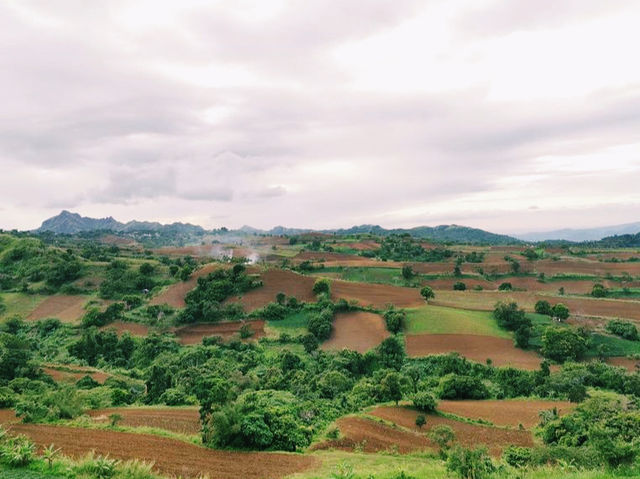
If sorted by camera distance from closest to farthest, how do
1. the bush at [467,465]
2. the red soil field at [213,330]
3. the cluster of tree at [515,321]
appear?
the bush at [467,465] → the cluster of tree at [515,321] → the red soil field at [213,330]

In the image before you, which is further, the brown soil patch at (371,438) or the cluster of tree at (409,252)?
the cluster of tree at (409,252)

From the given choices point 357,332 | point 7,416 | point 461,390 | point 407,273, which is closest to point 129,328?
point 357,332

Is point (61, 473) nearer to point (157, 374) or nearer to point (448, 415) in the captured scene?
point (157, 374)

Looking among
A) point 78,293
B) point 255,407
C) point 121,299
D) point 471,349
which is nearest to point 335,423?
point 255,407

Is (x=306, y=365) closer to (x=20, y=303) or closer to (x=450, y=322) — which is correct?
(x=450, y=322)

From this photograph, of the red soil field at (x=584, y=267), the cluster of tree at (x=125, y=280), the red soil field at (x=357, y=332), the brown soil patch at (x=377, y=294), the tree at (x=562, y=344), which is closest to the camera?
the tree at (x=562, y=344)

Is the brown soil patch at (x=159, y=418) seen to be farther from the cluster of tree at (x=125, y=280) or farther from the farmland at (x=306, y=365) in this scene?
the cluster of tree at (x=125, y=280)

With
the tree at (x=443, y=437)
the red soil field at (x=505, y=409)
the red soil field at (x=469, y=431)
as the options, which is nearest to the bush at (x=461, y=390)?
the red soil field at (x=505, y=409)
